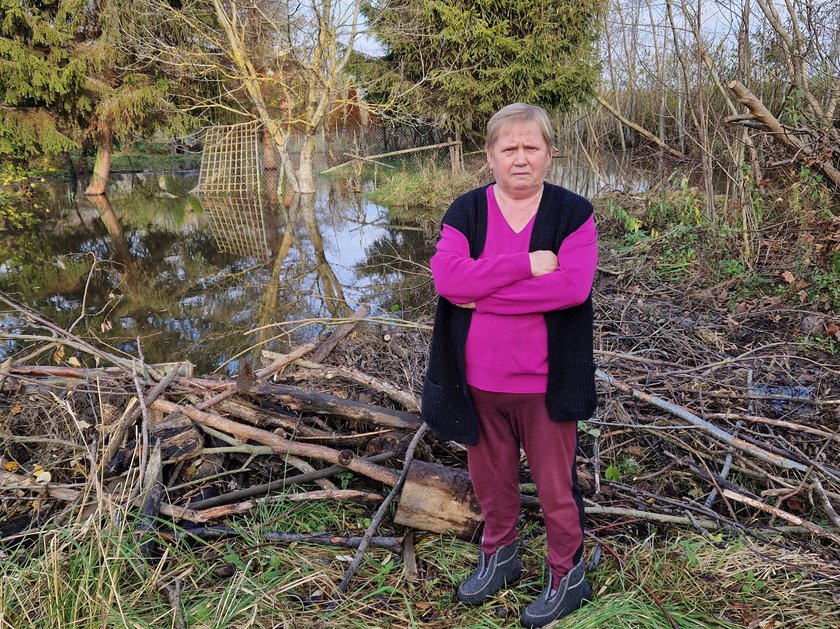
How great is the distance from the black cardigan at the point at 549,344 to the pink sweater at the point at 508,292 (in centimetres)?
3

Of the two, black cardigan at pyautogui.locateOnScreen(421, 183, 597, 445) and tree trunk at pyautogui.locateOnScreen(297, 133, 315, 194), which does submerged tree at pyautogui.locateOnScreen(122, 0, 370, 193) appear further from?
black cardigan at pyautogui.locateOnScreen(421, 183, 597, 445)

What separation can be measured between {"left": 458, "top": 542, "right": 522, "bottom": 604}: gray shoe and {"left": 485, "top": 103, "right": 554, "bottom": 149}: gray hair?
4.89 feet

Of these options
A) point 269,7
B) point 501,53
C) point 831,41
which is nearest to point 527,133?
point 831,41

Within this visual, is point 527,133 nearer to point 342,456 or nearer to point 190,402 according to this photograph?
point 342,456

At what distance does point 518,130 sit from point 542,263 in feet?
1.37

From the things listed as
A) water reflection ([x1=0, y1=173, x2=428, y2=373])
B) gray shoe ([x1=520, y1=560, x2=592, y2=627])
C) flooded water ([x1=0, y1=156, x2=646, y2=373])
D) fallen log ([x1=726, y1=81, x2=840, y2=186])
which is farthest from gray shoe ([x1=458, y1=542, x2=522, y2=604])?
fallen log ([x1=726, y1=81, x2=840, y2=186])

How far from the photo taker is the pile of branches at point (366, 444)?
2.34 meters

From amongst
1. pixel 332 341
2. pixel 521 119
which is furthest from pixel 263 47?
pixel 521 119

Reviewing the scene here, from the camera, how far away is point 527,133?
169 centimetres

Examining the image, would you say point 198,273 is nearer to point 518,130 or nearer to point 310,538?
point 310,538

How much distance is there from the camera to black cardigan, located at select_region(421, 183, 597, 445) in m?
1.74

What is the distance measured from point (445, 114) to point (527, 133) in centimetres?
1380

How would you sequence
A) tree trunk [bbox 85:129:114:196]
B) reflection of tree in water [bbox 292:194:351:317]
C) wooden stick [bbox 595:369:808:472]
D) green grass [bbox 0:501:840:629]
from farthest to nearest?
tree trunk [bbox 85:129:114:196], reflection of tree in water [bbox 292:194:351:317], wooden stick [bbox 595:369:808:472], green grass [bbox 0:501:840:629]

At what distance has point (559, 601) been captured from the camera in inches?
74.7
